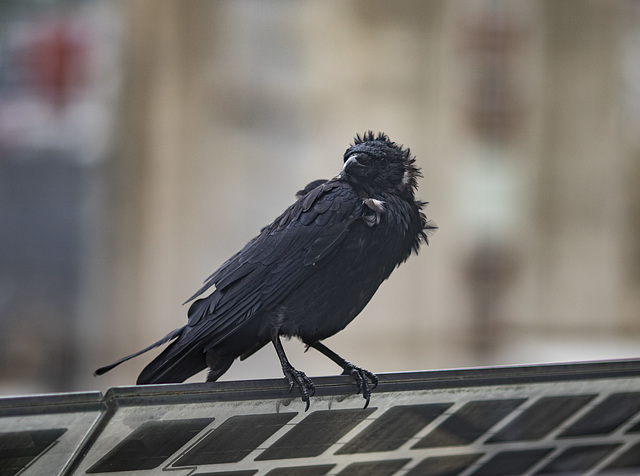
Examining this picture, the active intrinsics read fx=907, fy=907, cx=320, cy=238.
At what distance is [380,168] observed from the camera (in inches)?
76.1

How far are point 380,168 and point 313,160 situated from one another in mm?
3206

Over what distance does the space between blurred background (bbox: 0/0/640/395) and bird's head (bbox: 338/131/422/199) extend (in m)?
3.16

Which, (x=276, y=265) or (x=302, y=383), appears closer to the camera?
(x=302, y=383)

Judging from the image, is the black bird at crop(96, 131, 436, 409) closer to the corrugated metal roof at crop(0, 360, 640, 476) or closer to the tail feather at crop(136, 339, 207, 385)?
the tail feather at crop(136, 339, 207, 385)

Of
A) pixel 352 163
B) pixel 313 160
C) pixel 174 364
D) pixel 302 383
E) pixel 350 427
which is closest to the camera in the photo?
pixel 350 427

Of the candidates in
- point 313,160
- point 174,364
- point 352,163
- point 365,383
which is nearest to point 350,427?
point 365,383

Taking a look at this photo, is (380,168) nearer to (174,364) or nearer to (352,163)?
(352,163)

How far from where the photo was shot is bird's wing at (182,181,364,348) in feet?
5.90

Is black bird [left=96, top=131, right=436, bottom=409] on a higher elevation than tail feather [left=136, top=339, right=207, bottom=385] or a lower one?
higher

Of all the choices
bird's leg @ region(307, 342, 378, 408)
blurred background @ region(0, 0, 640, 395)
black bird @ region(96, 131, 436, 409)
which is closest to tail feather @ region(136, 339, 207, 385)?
black bird @ region(96, 131, 436, 409)

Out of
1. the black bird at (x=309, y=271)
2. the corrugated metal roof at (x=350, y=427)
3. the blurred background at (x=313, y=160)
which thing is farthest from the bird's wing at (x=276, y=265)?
the blurred background at (x=313, y=160)

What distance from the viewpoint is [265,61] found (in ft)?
16.7

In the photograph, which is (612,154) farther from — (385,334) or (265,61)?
(265,61)

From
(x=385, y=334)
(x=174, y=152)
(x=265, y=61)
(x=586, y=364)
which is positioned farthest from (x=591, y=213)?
(x=586, y=364)
